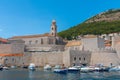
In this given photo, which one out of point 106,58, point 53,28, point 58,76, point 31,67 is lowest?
point 58,76

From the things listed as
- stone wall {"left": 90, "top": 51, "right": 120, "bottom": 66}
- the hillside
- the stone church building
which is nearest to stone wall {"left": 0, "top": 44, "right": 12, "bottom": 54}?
the stone church building

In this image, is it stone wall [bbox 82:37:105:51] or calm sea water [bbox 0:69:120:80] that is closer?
calm sea water [bbox 0:69:120:80]

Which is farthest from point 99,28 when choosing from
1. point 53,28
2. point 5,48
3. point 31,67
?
point 31,67

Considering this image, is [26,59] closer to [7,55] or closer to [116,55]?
[7,55]

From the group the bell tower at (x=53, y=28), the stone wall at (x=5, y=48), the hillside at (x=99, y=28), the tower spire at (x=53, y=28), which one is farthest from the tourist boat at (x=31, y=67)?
the hillside at (x=99, y=28)

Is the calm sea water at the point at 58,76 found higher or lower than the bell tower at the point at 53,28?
lower

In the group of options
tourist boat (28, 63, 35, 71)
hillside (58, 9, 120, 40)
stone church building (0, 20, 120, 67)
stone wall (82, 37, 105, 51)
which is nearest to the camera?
tourist boat (28, 63, 35, 71)

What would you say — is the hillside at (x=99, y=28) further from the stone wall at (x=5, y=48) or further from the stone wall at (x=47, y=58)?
the stone wall at (x=47, y=58)

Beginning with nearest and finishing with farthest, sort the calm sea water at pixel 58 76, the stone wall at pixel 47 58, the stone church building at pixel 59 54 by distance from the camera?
1. the calm sea water at pixel 58 76
2. the stone church building at pixel 59 54
3. the stone wall at pixel 47 58

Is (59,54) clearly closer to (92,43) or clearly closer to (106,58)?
(92,43)

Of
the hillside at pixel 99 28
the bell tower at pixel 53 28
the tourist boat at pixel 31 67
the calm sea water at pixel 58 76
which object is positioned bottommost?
the calm sea water at pixel 58 76

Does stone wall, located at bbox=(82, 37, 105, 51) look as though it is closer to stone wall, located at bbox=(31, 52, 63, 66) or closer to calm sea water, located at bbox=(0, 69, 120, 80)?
stone wall, located at bbox=(31, 52, 63, 66)

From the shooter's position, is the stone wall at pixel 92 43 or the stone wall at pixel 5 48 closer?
the stone wall at pixel 92 43

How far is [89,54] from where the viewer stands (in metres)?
67.2
